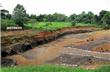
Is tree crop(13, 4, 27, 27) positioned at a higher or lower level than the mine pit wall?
higher

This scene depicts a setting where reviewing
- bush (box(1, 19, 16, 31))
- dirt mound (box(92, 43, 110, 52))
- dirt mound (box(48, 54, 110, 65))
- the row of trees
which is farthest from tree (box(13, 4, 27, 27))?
dirt mound (box(48, 54, 110, 65))

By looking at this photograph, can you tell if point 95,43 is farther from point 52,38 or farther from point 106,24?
point 106,24

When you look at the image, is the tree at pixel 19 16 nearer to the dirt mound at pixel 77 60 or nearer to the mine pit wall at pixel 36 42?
the mine pit wall at pixel 36 42

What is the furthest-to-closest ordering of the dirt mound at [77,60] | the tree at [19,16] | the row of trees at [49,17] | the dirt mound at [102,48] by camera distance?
the row of trees at [49,17]
the tree at [19,16]
the dirt mound at [102,48]
the dirt mound at [77,60]

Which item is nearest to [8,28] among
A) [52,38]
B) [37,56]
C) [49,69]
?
[52,38]

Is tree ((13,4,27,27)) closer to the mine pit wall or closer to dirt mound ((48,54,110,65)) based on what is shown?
the mine pit wall

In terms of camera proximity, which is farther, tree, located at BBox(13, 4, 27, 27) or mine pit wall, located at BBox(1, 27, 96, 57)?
Answer: tree, located at BBox(13, 4, 27, 27)

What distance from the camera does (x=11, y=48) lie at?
25.3 meters

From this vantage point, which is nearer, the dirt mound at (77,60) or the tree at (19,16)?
the dirt mound at (77,60)

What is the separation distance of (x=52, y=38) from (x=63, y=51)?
10.5m

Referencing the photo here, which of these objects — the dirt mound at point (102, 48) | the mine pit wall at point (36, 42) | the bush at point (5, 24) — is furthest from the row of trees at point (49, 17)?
the dirt mound at point (102, 48)

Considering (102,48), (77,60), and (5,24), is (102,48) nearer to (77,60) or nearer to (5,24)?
(77,60)

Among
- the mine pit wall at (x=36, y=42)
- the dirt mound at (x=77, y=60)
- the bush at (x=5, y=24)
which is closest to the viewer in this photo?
the dirt mound at (x=77, y=60)

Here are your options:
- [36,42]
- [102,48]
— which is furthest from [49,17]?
[102,48]
